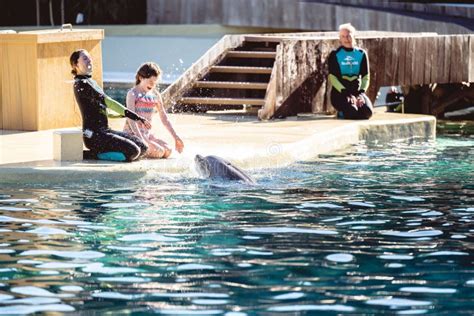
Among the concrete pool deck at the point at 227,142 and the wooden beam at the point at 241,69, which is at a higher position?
the wooden beam at the point at 241,69

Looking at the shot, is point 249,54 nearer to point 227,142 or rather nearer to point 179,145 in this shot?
point 227,142

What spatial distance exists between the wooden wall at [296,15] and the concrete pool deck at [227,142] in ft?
27.5

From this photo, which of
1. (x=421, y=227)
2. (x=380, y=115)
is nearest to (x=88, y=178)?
(x=421, y=227)

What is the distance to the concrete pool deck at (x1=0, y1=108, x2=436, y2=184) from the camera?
1109cm

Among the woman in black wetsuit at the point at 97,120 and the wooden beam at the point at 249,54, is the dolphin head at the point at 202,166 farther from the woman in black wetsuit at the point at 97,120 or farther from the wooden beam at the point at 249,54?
the wooden beam at the point at 249,54

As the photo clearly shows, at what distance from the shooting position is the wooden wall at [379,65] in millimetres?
16172

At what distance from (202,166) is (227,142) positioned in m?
1.90

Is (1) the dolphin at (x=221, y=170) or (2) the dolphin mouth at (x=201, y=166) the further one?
(2) the dolphin mouth at (x=201, y=166)

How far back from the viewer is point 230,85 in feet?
55.0

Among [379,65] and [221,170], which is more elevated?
[379,65]

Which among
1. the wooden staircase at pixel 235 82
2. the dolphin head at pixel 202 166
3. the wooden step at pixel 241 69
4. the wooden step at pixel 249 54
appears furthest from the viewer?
the wooden step at pixel 249 54

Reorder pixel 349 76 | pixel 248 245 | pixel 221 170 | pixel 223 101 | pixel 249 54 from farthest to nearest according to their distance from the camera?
pixel 249 54, pixel 223 101, pixel 349 76, pixel 221 170, pixel 248 245

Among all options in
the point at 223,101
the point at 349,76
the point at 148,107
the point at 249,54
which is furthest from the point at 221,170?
the point at 249,54

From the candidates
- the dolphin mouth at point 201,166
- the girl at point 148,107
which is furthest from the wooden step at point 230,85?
the dolphin mouth at point 201,166
